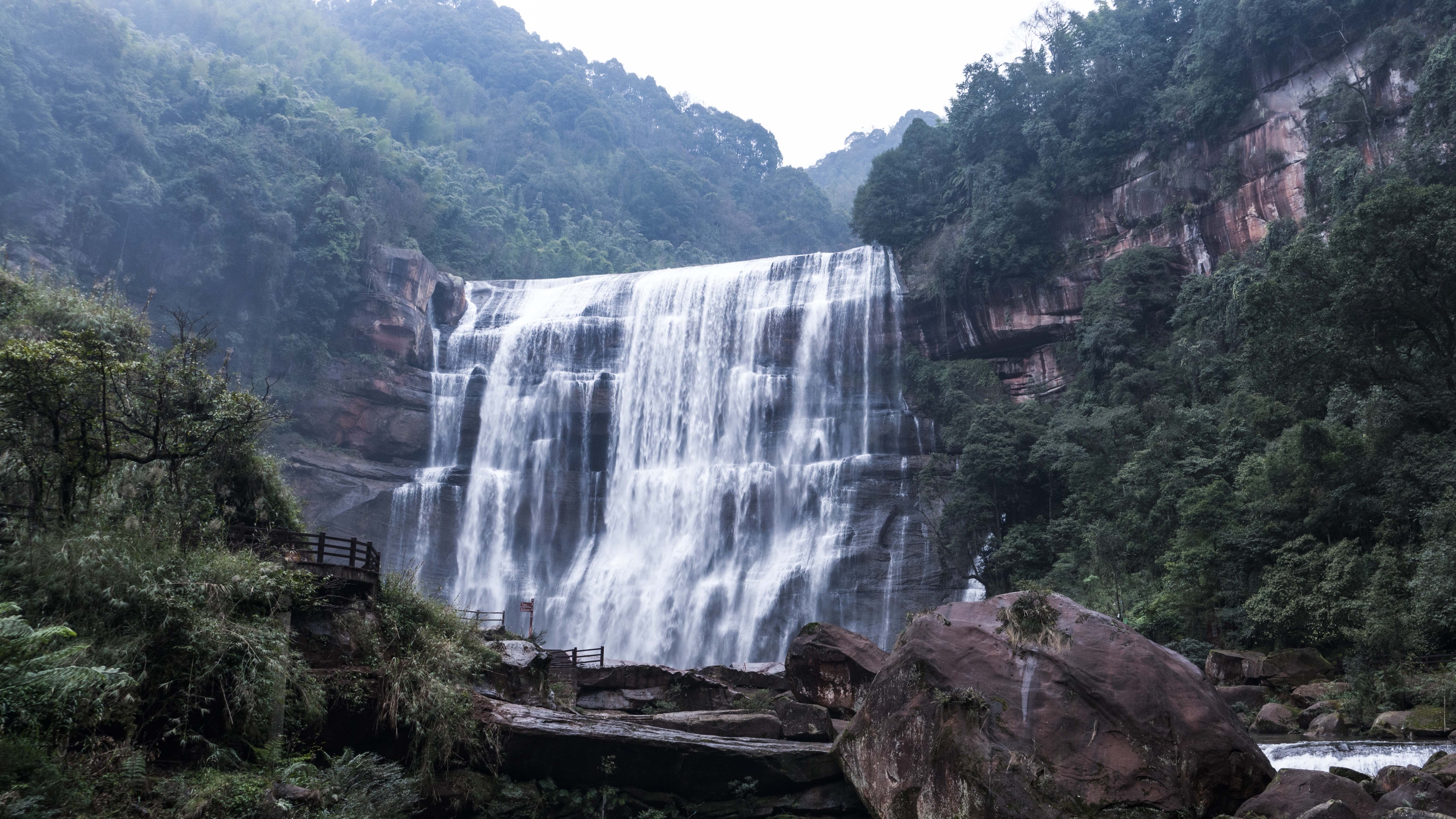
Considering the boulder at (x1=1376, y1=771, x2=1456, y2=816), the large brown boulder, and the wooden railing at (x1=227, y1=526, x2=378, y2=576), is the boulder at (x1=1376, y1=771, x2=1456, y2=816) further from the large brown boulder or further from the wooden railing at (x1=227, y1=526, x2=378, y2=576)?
the wooden railing at (x1=227, y1=526, x2=378, y2=576)

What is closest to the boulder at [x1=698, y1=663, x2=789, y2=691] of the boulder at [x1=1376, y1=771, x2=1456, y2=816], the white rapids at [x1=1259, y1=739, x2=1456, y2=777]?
the white rapids at [x1=1259, y1=739, x2=1456, y2=777]

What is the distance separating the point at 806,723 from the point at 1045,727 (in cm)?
483

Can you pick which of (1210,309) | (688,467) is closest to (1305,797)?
(1210,309)

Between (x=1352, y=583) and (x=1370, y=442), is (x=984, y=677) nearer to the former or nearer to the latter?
(x=1352, y=583)

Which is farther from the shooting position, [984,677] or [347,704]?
[347,704]

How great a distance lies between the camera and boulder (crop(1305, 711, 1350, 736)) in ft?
47.9

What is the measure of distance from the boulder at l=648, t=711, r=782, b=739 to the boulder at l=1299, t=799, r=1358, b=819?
734 centimetres

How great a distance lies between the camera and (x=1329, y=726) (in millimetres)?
14750

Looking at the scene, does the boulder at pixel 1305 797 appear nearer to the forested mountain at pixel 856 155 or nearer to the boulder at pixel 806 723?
the boulder at pixel 806 723

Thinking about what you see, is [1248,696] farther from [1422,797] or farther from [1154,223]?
[1154,223]

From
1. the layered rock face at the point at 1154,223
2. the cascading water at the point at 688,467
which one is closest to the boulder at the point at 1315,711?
the cascading water at the point at 688,467

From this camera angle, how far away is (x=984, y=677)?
36.5 ft

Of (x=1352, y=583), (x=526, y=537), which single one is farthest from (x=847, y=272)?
(x=1352, y=583)

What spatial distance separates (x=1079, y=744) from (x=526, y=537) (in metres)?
30.2
